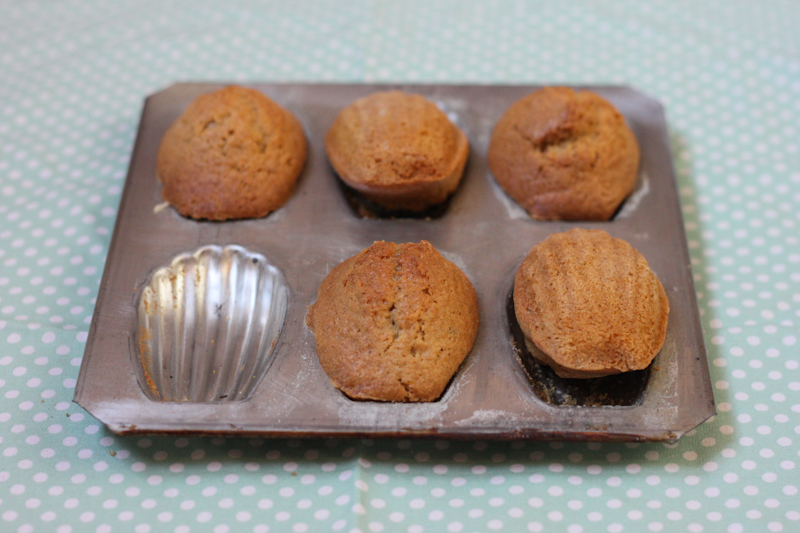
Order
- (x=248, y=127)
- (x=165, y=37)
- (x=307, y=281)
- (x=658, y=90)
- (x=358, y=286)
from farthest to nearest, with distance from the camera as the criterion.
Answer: (x=165, y=37) < (x=658, y=90) < (x=248, y=127) < (x=307, y=281) < (x=358, y=286)

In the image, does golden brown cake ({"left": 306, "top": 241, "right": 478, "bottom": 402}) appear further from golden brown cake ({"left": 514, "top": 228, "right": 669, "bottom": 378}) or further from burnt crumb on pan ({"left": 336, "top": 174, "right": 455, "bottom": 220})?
burnt crumb on pan ({"left": 336, "top": 174, "right": 455, "bottom": 220})

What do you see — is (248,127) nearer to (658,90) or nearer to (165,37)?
(165,37)

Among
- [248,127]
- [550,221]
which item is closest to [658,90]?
[550,221]

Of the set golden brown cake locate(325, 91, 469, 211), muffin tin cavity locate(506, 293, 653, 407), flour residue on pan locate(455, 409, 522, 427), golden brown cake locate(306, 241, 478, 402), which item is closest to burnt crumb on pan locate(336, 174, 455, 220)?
golden brown cake locate(325, 91, 469, 211)

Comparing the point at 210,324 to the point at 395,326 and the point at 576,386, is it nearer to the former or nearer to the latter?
the point at 395,326

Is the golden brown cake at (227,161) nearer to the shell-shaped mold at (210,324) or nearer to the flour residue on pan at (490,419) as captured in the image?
the shell-shaped mold at (210,324)
